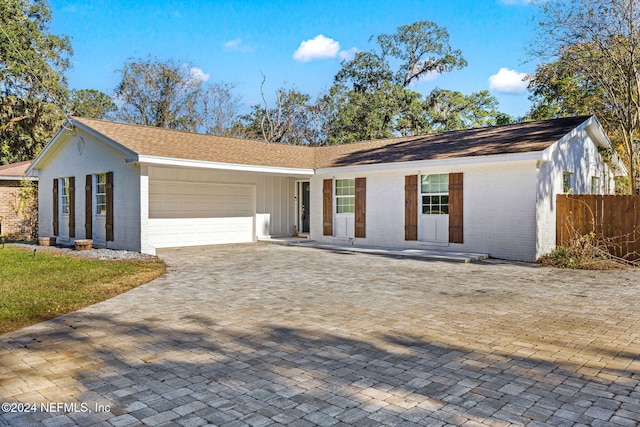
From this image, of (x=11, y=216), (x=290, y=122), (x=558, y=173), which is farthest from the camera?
(x=290, y=122)

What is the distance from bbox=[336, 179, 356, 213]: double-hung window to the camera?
15.9 metres

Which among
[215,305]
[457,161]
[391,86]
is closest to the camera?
[215,305]

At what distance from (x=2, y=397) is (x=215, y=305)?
3409mm

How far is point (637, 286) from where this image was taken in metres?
8.49

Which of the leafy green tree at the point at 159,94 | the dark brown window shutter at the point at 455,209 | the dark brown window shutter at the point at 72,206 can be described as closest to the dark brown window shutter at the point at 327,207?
the dark brown window shutter at the point at 455,209

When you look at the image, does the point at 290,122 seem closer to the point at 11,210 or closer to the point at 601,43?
the point at 11,210

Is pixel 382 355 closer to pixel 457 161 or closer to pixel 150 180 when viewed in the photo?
pixel 457 161

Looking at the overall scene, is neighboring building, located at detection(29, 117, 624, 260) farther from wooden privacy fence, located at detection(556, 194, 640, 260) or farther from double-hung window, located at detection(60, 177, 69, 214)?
wooden privacy fence, located at detection(556, 194, 640, 260)

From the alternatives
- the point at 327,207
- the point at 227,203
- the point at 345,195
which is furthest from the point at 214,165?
the point at 345,195

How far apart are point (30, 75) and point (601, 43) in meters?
26.7

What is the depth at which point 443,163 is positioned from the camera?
42.6 feet

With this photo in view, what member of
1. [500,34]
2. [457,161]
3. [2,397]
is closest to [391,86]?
[500,34]

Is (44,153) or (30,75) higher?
(30,75)

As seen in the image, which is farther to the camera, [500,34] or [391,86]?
[391,86]
